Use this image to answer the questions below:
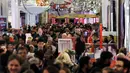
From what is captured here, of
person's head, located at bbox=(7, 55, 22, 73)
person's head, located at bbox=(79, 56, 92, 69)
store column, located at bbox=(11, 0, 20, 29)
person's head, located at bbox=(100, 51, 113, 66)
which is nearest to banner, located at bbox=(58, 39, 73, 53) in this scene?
person's head, located at bbox=(100, 51, 113, 66)

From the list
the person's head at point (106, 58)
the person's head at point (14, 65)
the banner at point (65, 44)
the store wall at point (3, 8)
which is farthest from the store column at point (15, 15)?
the person's head at point (14, 65)

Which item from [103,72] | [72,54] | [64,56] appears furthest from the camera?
[72,54]

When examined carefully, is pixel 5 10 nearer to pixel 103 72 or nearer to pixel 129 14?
A: pixel 129 14

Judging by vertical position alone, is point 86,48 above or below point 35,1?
below

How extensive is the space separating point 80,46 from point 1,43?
394cm

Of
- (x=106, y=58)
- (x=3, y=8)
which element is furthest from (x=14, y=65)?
(x=3, y=8)

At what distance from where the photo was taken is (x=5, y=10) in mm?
27609

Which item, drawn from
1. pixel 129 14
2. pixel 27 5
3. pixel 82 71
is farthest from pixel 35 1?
pixel 82 71

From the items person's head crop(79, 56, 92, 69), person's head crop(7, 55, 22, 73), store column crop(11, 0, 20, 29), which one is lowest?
person's head crop(79, 56, 92, 69)

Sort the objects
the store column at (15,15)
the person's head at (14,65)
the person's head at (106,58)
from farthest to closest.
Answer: the store column at (15,15)
the person's head at (106,58)
the person's head at (14,65)

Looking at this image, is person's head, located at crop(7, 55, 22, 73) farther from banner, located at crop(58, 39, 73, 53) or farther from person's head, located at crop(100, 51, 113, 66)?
banner, located at crop(58, 39, 73, 53)

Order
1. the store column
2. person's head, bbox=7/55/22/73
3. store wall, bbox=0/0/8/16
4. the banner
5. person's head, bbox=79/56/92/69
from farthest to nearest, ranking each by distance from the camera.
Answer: store wall, bbox=0/0/8/16, the store column, the banner, person's head, bbox=79/56/92/69, person's head, bbox=7/55/22/73

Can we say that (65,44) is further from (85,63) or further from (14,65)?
(14,65)

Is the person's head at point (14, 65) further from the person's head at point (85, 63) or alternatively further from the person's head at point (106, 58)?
the person's head at point (106, 58)
